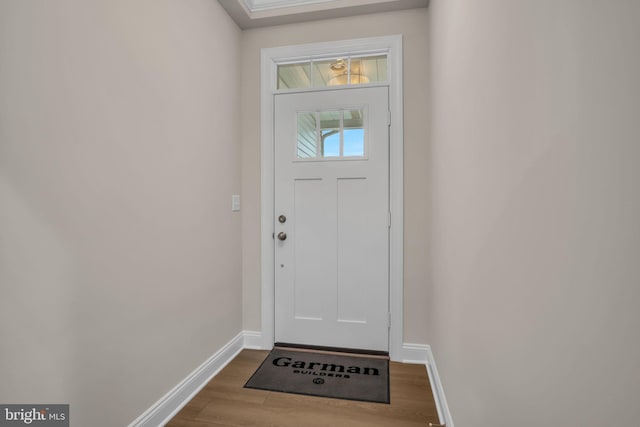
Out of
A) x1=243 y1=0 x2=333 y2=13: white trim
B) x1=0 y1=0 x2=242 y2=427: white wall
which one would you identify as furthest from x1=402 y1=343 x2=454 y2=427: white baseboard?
x1=243 y1=0 x2=333 y2=13: white trim

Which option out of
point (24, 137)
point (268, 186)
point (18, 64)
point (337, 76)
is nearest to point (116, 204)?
point (24, 137)

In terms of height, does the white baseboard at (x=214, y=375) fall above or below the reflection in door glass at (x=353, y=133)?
below

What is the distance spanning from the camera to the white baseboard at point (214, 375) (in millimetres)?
1595

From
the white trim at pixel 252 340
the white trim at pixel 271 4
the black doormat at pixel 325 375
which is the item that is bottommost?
the black doormat at pixel 325 375

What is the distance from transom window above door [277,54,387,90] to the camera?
2.51m

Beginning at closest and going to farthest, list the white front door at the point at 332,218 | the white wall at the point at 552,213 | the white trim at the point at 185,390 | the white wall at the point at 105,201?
the white wall at the point at 552,213 → the white wall at the point at 105,201 → the white trim at the point at 185,390 → the white front door at the point at 332,218

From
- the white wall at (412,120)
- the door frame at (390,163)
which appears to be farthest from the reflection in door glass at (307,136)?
the white wall at (412,120)

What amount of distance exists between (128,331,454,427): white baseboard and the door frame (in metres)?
0.12

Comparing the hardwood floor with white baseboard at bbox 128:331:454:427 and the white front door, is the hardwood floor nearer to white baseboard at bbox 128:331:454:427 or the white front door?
white baseboard at bbox 128:331:454:427

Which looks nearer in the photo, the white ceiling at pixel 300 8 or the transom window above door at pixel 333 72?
the white ceiling at pixel 300 8

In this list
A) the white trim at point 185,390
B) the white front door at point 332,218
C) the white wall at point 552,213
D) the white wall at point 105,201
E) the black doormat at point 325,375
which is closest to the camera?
the white wall at point 552,213

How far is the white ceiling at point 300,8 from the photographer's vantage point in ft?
7.55

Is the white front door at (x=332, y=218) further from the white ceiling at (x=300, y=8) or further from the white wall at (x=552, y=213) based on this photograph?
the white wall at (x=552, y=213)

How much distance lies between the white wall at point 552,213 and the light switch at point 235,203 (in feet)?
5.80
